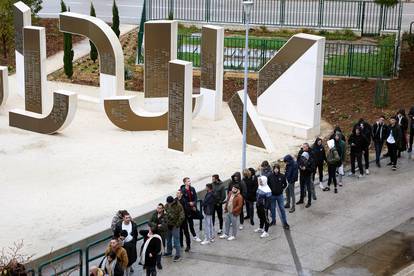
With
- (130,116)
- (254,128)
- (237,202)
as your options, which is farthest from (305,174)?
(130,116)

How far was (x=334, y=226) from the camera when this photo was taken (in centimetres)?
1695

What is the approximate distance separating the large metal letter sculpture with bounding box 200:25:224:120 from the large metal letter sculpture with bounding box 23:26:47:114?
4.81 m

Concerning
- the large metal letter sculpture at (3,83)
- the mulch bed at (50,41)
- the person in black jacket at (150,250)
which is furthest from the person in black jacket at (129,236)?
the mulch bed at (50,41)

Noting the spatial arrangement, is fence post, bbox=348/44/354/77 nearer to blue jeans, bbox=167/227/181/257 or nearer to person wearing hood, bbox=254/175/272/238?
person wearing hood, bbox=254/175/272/238

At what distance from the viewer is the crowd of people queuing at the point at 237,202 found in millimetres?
13797

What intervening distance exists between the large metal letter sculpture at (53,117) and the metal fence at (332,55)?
8616 mm

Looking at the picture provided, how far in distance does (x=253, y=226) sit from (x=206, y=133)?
296 inches

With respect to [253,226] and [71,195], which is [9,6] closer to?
[71,195]

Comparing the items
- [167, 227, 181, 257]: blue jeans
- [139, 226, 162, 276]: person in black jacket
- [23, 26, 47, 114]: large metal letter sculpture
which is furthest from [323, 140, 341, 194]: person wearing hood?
[23, 26, 47, 114]: large metal letter sculpture

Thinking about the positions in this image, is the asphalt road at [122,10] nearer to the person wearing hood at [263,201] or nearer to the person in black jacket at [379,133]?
the person in black jacket at [379,133]

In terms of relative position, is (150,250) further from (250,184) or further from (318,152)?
(318,152)

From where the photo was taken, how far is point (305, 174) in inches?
700

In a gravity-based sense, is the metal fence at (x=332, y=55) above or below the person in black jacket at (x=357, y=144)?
above

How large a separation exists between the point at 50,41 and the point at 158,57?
11896 millimetres
